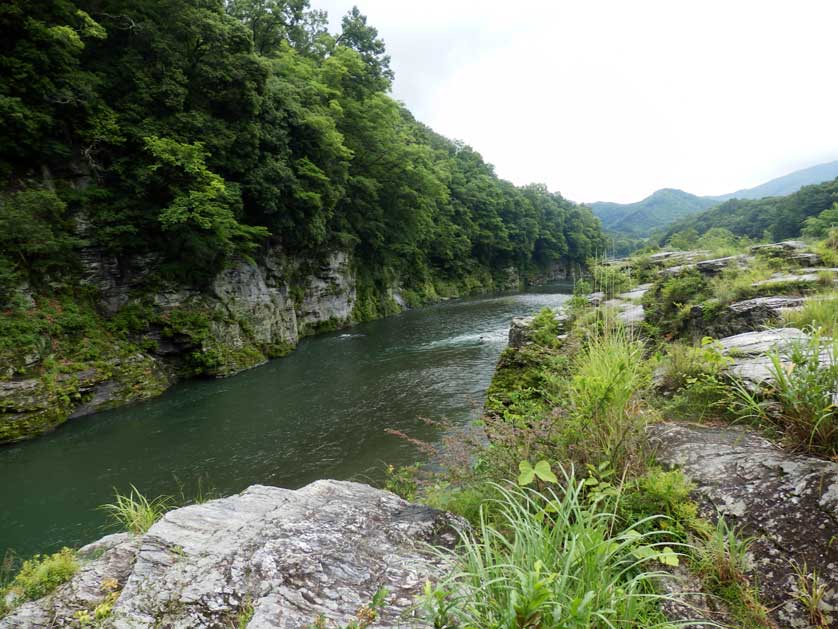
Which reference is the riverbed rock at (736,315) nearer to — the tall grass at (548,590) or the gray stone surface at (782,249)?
the gray stone surface at (782,249)

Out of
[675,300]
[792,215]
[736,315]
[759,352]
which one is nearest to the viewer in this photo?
[759,352]

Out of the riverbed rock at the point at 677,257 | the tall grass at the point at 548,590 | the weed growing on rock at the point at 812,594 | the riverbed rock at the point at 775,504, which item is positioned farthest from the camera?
the riverbed rock at the point at 677,257

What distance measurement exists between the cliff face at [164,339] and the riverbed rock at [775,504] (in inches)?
564

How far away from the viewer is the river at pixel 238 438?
7305 millimetres

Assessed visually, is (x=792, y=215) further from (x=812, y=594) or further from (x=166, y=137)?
(x=812, y=594)

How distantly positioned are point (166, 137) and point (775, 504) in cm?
1910

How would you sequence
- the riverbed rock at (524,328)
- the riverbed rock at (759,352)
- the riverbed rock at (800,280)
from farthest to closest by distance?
the riverbed rock at (524,328) → the riverbed rock at (800,280) → the riverbed rock at (759,352)

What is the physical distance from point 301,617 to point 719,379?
→ 3.58m

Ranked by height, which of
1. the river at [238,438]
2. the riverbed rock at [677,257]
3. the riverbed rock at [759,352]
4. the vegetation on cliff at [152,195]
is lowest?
the river at [238,438]

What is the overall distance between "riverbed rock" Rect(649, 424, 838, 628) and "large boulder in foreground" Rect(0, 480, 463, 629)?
5.32 feet

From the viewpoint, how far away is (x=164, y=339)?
15.0 meters

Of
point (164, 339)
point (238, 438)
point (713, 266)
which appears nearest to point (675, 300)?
point (713, 266)

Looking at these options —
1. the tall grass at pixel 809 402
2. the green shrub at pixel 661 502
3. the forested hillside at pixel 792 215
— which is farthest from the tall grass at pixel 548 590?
the forested hillside at pixel 792 215

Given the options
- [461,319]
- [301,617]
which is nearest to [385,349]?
[461,319]
